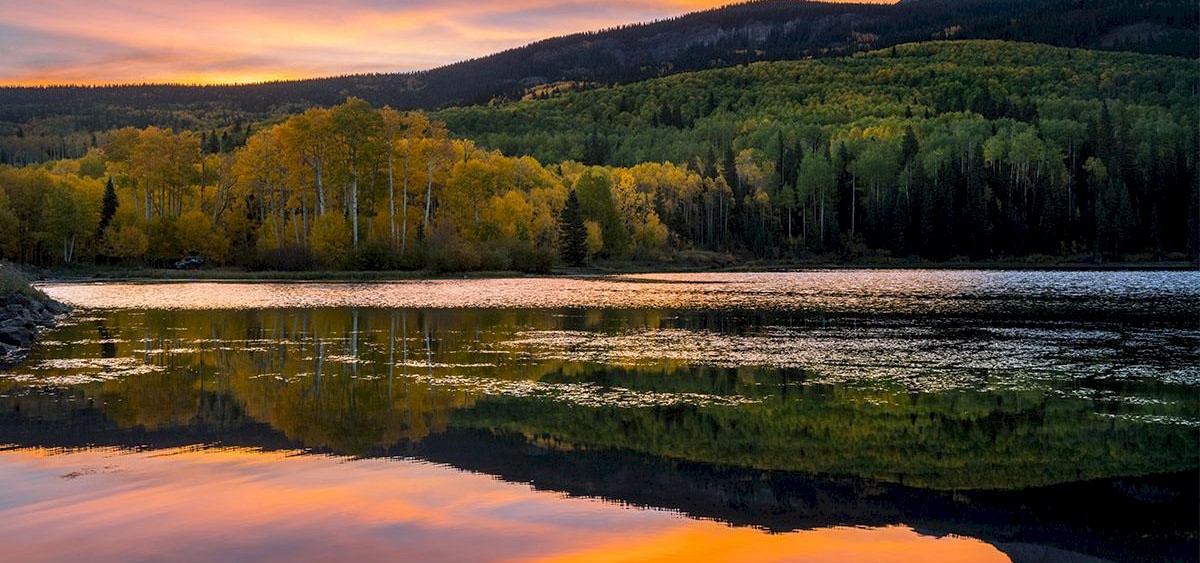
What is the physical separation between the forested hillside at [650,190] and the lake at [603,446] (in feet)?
165

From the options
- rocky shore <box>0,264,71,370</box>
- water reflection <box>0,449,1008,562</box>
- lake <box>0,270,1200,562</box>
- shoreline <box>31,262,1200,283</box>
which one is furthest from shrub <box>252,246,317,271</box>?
water reflection <box>0,449,1008,562</box>

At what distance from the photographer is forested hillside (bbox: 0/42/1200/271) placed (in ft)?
272

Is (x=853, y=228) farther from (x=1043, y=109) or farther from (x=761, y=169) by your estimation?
(x=1043, y=109)

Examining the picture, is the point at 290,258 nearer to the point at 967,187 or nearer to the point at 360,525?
the point at 360,525

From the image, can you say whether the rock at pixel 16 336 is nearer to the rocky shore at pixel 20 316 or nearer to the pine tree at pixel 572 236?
the rocky shore at pixel 20 316

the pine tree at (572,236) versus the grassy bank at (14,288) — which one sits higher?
the pine tree at (572,236)

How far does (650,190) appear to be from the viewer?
128125 millimetres

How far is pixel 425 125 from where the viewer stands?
83812 mm

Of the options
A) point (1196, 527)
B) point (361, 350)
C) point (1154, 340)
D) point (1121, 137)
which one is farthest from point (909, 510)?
point (1121, 137)

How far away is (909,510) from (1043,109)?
586 feet

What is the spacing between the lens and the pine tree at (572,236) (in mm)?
97125

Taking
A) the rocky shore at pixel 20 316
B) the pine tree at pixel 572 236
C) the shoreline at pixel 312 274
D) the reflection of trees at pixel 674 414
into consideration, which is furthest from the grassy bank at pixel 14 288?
the pine tree at pixel 572 236

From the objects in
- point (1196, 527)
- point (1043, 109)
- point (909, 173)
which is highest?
point (1043, 109)

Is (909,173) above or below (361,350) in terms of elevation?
above
